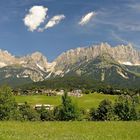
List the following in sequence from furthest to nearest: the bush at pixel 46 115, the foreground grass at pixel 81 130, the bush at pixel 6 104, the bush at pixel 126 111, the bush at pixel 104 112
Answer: the bush at pixel 46 115
the bush at pixel 104 112
the bush at pixel 126 111
the bush at pixel 6 104
the foreground grass at pixel 81 130

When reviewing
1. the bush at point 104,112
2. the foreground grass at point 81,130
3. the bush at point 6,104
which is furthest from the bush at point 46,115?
the foreground grass at point 81,130

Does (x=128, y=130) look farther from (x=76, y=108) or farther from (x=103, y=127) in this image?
(x=76, y=108)

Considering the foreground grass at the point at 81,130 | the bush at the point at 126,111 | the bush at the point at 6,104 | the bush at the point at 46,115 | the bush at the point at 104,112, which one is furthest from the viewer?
the bush at the point at 46,115

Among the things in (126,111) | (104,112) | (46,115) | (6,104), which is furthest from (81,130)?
(46,115)

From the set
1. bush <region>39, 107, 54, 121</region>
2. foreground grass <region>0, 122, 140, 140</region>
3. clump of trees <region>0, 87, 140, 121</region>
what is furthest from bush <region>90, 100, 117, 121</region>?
foreground grass <region>0, 122, 140, 140</region>

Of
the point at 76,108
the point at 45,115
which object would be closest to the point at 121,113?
the point at 76,108

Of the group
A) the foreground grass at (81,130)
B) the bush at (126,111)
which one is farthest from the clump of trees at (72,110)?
the foreground grass at (81,130)

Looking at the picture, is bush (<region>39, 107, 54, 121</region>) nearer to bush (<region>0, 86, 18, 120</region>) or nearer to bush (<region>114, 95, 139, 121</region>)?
bush (<region>114, 95, 139, 121</region>)

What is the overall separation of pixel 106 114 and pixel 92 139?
107 metres

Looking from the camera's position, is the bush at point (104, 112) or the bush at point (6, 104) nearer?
the bush at point (6, 104)

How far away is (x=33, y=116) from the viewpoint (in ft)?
556

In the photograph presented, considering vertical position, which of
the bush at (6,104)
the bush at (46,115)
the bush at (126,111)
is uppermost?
the bush at (6,104)

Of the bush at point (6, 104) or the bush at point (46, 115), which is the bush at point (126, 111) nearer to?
the bush at point (6, 104)

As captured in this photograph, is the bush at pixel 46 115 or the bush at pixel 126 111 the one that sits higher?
the bush at pixel 126 111
